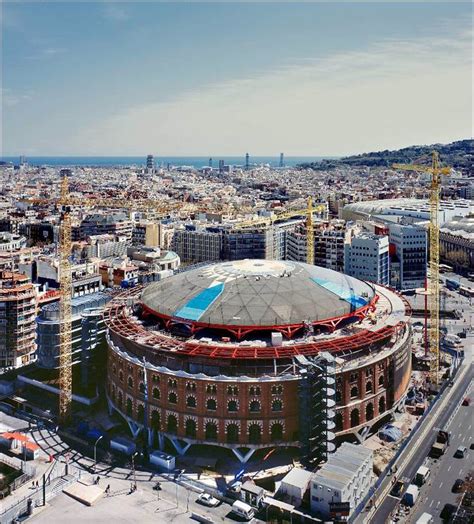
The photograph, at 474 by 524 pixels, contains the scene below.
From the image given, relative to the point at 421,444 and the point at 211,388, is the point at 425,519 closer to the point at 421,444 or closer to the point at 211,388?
the point at 421,444

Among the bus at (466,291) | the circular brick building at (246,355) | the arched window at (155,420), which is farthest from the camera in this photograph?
the bus at (466,291)

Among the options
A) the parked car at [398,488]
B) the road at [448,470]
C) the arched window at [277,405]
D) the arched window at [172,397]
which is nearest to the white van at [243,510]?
the arched window at [277,405]

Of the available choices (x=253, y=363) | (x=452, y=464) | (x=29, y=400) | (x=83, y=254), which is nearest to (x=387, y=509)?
(x=452, y=464)

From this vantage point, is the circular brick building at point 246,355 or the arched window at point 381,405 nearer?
the circular brick building at point 246,355

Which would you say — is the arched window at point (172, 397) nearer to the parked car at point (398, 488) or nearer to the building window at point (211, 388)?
the building window at point (211, 388)

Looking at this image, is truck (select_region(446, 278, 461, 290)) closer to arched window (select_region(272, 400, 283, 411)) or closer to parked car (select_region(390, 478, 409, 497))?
parked car (select_region(390, 478, 409, 497))

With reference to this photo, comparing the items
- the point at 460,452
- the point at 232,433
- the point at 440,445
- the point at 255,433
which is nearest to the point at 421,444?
the point at 440,445

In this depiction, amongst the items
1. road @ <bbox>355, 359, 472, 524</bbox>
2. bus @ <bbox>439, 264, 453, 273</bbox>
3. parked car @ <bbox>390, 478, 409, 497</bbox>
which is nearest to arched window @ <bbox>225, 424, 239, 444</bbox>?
road @ <bbox>355, 359, 472, 524</bbox>
